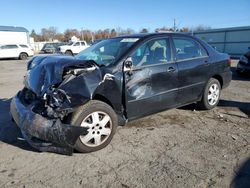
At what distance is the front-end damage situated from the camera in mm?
3436

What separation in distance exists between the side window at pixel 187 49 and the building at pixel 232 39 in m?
20.8

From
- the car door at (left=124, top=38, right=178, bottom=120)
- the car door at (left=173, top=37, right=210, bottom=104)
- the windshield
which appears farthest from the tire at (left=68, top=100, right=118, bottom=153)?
the car door at (left=173, top=37, right=210, bottom=104)

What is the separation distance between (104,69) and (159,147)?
143 centimetres

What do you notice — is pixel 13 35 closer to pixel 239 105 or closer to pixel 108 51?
pixel 108 51

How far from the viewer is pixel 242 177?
3090 mm

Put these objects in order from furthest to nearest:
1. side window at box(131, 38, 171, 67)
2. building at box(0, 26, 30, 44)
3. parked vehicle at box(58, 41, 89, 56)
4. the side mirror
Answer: building at box(0, 26, 30, 44) < parked vehicle at box(58, 41, 89, 56) < side window at box(131, 38, 171, 67) < the side mirror

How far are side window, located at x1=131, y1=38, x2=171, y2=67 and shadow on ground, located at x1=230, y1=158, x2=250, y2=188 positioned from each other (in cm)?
209

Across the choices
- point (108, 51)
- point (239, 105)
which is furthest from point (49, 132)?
point (239, 105)

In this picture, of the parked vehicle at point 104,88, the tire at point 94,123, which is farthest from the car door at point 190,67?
the tire at point 94,123

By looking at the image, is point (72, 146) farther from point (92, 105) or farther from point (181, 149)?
point (181, 149)

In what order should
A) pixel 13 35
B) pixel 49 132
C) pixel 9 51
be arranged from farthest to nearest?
1. pixel 13 35
2. pixel 9 51
3. pixel 49 132

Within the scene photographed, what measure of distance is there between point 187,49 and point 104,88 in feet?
7.20

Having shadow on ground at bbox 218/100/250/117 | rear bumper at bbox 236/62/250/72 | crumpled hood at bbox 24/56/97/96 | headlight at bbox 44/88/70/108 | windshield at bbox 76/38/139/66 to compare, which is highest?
windshield at bbox 76/38/139/66

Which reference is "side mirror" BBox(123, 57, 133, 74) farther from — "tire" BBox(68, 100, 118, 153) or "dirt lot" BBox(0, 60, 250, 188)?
"dirt lot" BBox(0, 60, 250, 188)
